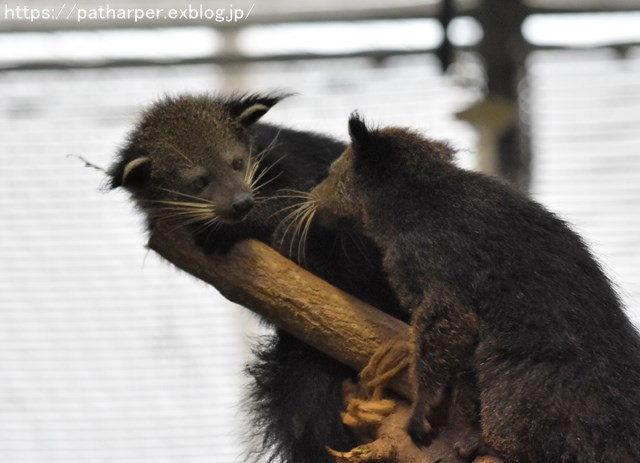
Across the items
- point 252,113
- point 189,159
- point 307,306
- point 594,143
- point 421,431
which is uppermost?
point 594,143

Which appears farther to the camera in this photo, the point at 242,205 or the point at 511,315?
the point at 242,205

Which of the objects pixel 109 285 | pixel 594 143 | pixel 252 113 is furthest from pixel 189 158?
pixel 594 143

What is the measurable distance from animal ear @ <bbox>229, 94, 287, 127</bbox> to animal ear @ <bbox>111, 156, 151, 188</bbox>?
510mm

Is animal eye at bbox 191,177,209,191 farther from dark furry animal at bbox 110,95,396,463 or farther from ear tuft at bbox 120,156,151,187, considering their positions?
Answer: ear tuft at bbox 120,156,151,187

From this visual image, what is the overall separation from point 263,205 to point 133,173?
59 centimetres

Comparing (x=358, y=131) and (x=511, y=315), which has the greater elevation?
(x=358, y=131)

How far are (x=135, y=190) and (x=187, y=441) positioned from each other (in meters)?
4.31

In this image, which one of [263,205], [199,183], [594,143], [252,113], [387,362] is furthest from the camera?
[594,143]

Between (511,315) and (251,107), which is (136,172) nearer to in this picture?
(251,107)

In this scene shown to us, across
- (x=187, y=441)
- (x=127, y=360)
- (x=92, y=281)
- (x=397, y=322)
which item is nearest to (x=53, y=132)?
(x=92, y=281)

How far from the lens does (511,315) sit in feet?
11.7

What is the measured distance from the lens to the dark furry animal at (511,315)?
11.1ft

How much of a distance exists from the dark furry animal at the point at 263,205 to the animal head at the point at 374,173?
221 millimetres

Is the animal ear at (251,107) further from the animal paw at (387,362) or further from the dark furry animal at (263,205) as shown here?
the animal paw at (387,362)
